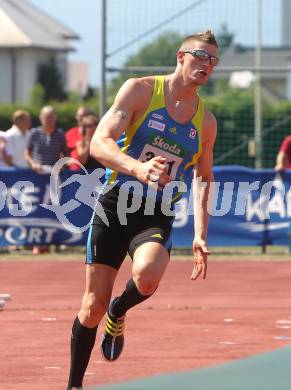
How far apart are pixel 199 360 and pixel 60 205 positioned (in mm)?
8539

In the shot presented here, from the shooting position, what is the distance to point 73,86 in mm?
117000

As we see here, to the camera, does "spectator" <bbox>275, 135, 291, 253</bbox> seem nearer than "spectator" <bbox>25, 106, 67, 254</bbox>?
Yes

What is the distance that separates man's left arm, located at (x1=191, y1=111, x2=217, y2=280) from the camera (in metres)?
7.61

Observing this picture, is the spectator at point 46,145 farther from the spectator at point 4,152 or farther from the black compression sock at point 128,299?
the black compression sock at point 128,299

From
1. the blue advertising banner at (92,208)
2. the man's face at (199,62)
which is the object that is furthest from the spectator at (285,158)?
the man's face at (199,62)

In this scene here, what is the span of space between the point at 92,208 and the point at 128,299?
9481mm

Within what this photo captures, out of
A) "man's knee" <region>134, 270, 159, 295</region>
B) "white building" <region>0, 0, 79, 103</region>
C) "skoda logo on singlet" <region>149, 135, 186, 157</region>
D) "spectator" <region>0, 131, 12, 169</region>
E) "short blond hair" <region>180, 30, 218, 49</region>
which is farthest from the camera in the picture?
A: "white building" <region>0, 0, 79, 103</region>

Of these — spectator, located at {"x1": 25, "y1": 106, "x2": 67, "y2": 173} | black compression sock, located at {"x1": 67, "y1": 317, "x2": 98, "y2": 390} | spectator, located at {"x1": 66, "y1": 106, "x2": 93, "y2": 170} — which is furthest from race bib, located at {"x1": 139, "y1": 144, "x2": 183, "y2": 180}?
spectator, located at {"x1": 25, "y1": 106, "x2": 67, "y2": 173}

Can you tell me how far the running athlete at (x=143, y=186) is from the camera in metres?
7.42

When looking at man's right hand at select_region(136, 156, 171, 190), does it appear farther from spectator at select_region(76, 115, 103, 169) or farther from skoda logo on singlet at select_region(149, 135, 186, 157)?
spectator at select_region(76, 115, 103, 169)

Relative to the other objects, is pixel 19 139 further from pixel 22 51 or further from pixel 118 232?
pixel 22 51

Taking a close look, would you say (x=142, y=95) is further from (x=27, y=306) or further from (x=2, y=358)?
(x=27, y=306)

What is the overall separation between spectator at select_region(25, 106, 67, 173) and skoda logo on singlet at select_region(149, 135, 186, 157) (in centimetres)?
1007

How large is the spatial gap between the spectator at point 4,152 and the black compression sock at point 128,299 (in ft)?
33.1
